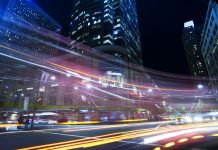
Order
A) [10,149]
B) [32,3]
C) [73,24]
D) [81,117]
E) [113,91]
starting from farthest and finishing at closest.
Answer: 1. [32,3]
2. [73,24]
3. [113,91]
4. [81,117]
5. [10,149]

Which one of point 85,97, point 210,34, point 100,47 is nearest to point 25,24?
point 100,47

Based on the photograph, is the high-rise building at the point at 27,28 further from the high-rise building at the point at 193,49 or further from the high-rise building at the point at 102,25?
the high-rise building at the point at 193,49

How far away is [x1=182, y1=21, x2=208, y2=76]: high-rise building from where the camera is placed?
16588 centimetres

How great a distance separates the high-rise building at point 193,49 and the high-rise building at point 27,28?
146m

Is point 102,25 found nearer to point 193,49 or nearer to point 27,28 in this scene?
point 27,28

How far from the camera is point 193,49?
6845 inches

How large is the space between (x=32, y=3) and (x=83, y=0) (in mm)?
102157

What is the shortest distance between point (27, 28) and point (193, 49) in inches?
7058

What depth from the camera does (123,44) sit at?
90938 millimetres

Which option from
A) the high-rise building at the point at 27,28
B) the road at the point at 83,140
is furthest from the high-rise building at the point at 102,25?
the road at the point at 83,140

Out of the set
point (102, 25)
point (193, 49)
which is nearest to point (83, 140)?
point (102, 25)

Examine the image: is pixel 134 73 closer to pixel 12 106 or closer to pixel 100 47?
pixel 100 47

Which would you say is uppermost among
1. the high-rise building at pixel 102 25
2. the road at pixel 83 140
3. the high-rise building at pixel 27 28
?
the high-rise building at pixel 27 28

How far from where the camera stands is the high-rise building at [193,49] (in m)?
166
